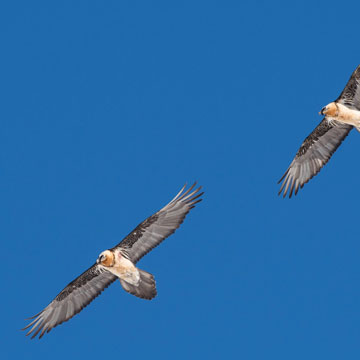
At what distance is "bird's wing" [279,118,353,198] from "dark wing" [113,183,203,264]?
4.27 m

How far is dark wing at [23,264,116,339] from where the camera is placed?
2103 cm

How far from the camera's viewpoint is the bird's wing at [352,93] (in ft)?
67.8

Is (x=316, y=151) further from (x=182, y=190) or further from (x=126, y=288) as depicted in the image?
(x=126, y=288)

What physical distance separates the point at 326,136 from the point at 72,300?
866cm

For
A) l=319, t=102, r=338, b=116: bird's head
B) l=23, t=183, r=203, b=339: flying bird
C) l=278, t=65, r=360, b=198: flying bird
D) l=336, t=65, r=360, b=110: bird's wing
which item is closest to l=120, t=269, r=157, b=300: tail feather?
l=23, t=183, r=203, b=339: flying bird

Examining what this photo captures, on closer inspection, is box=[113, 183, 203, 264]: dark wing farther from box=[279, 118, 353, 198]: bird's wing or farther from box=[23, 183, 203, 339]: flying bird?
box=[279, 118, 353, 198]: bird's wing

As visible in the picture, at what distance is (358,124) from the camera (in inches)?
844

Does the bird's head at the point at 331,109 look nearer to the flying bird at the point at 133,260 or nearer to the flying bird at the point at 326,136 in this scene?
the flying bird at the point at 326,136

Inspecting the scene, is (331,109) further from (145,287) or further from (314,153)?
(145,287)

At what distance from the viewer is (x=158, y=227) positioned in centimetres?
2025

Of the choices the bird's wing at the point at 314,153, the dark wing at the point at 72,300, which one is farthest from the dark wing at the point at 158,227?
the bird's wing at the point at 314,153

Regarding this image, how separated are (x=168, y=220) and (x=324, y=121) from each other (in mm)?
5582

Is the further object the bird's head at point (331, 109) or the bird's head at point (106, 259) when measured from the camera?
the bird's head at point (331, 109)

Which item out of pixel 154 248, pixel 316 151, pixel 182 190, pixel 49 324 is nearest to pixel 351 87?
pixel 316 151
